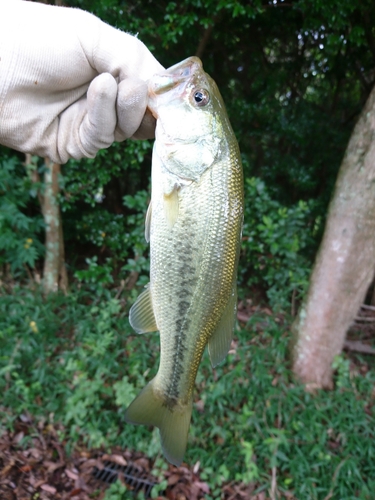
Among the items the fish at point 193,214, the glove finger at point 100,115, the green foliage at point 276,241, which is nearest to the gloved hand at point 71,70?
the glove finger at point 100,115

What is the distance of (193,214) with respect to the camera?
5.30 ft

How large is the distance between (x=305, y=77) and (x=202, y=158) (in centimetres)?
477

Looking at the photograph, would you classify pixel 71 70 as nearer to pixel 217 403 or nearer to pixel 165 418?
pixel 165 418

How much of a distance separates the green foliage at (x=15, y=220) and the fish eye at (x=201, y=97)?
2496 mm

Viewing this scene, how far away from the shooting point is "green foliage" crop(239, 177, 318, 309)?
408cm

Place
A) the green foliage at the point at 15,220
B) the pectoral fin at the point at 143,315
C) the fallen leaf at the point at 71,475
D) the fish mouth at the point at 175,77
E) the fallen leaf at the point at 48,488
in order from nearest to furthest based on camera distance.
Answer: the fish mouth at the point at 175,77, the pectoral fin at the point at 143,315, the fallen leaf at the point at 48,488, the fallen leaf at the point at 71,475, the green foliage at the point at 15,220

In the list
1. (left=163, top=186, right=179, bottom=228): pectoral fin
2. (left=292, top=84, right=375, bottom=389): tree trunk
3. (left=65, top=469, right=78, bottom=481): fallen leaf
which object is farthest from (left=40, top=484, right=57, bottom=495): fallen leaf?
(left=163, top=186, right=179, bottom=228): pectoral fin

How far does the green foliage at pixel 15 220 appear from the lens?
3.66 metres

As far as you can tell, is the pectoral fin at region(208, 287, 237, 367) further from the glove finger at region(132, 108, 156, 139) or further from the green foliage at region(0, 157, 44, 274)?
the green foliage at region(0, 157, 44, 274)

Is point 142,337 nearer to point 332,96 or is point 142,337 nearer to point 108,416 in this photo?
point 108,416

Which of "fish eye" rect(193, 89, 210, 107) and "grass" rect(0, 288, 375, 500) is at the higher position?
"fish eye" rect(193, 89, 210, 107)

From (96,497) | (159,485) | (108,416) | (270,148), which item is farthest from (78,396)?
(270,148)

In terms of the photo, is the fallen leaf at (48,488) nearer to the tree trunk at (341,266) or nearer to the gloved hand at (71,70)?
the tree trunk at (341,266)

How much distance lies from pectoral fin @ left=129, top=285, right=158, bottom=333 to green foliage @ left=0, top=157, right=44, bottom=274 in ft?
7.26
